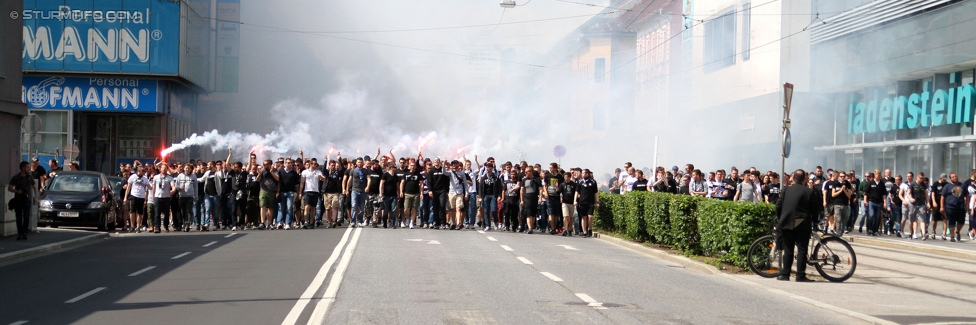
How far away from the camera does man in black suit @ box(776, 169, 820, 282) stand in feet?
43.8

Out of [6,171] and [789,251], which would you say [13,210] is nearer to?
[6,171]

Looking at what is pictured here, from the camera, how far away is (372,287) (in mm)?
11273

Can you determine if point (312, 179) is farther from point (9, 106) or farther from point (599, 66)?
point (599, 66)

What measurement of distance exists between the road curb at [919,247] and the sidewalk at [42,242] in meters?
17.4

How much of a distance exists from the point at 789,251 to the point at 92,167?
162 feet

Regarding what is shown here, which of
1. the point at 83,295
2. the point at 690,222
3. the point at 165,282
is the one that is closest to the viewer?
the point at 83,295

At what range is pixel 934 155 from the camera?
3219 centimetres

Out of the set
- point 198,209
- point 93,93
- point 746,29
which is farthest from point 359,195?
point 93,93

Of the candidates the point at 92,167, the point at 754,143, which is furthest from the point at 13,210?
the point at 92,167

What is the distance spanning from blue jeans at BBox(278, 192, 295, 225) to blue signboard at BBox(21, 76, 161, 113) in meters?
32.4

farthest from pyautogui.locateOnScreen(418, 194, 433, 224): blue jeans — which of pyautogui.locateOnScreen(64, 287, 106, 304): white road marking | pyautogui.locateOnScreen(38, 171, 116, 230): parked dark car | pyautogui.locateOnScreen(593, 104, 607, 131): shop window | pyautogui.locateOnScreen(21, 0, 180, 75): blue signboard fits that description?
pyautogui.locateOnScreen(593, 104, 607, 131): shop window

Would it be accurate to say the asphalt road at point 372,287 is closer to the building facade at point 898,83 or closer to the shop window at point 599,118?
the building facade at point 898,83

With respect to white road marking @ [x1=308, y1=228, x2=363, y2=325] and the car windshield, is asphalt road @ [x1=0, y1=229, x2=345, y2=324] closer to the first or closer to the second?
white road marking @ [x1=308, y1=228, x2=363, y2=325]

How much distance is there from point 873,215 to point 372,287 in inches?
729
